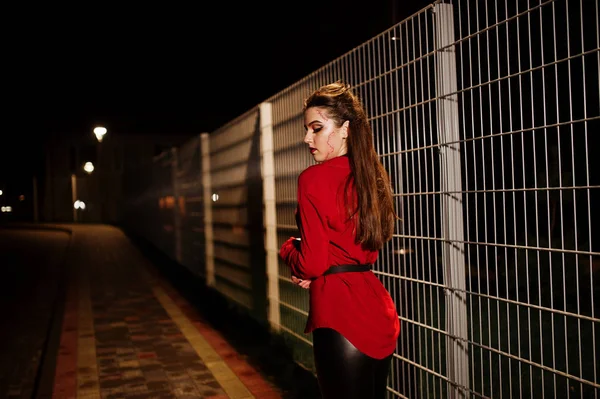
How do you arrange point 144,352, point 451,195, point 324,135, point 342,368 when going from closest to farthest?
1. point 342,368
2. point 324,135
3. point 451,195
4. point 144,352

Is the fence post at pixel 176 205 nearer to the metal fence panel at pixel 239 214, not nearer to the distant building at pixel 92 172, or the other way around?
the metal fence panel at pixel 239 214

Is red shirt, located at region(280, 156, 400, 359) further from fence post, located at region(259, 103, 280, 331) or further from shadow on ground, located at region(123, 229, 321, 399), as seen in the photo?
fence post, located at region(259, 103, 280, 331)

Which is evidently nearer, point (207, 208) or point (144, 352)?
→ point (144, 352)

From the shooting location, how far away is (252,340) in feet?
20.8

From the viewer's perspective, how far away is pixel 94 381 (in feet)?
16.7

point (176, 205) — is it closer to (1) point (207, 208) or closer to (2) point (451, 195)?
(1) point (207, 208)

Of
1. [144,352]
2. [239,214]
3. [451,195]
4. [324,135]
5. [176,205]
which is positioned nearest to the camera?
[324,135]

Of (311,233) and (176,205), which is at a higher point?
(176,205)

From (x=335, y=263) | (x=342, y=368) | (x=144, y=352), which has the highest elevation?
(x=335, y=263)

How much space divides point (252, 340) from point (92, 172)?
41713mm

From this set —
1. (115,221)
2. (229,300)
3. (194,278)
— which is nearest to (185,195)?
(194,278)

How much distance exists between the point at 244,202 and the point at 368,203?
15.0 feet

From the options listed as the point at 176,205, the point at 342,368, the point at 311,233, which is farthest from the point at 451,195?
the point at 176,205

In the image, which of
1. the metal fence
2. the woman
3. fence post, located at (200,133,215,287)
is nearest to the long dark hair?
the woman
